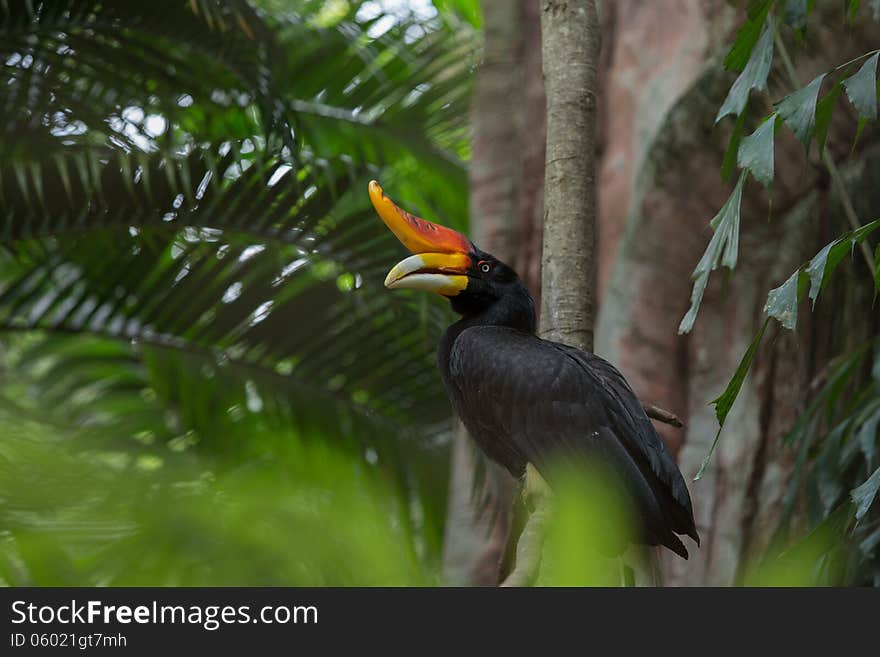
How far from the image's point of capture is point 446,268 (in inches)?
100

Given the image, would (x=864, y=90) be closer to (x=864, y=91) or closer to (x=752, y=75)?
(x=864, y=91)

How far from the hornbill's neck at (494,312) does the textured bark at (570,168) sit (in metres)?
0.47

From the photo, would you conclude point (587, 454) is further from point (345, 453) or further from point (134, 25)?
point (134, 25)

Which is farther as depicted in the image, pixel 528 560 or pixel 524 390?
pixel 524 390

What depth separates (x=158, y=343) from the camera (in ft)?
12.5

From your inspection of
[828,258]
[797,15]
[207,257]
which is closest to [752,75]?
[797,15]

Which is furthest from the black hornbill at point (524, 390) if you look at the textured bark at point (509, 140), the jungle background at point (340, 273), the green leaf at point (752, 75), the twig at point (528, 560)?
the textured bark at point (509, 140)

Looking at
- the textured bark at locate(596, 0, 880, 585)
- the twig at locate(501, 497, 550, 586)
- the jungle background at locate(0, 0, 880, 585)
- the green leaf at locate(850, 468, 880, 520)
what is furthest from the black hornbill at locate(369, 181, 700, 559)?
the textured bark at locate(596, 0, 880, 585)

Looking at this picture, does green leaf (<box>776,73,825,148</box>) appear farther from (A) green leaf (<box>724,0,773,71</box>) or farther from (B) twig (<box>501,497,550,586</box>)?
(B) twig (<box>501,497,550,586</box>)

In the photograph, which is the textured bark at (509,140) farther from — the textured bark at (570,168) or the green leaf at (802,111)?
the green leaf at (802,111)

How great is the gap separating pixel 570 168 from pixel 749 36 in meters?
0.39

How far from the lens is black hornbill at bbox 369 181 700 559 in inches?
88.8

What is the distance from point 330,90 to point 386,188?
0.65 meters
